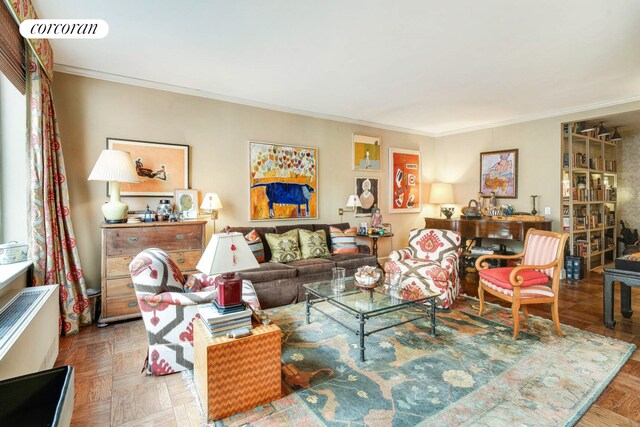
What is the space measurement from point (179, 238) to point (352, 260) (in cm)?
217

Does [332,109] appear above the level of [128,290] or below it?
above

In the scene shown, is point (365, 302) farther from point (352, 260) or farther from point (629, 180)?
point (629, 180)

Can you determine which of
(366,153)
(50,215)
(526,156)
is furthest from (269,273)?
(526,156)

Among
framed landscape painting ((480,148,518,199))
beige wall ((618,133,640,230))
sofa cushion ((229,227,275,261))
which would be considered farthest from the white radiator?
beige wall ((618,133,640,230))

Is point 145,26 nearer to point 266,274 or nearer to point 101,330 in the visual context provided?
point 266,274

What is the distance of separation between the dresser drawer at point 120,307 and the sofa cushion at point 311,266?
1697 millimetres

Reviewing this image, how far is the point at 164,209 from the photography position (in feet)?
11.9

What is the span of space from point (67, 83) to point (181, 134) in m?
1.19

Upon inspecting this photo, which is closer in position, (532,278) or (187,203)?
(532,278)

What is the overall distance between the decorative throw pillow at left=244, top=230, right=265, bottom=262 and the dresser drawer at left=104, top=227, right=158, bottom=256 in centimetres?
108

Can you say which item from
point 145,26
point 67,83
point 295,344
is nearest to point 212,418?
point 295,344

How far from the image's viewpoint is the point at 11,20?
228 cm

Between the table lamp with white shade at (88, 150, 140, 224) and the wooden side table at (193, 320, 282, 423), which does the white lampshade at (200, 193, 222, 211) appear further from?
the wooden side table at (193, 320, 282, 423)

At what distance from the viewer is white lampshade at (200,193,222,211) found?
394cm
